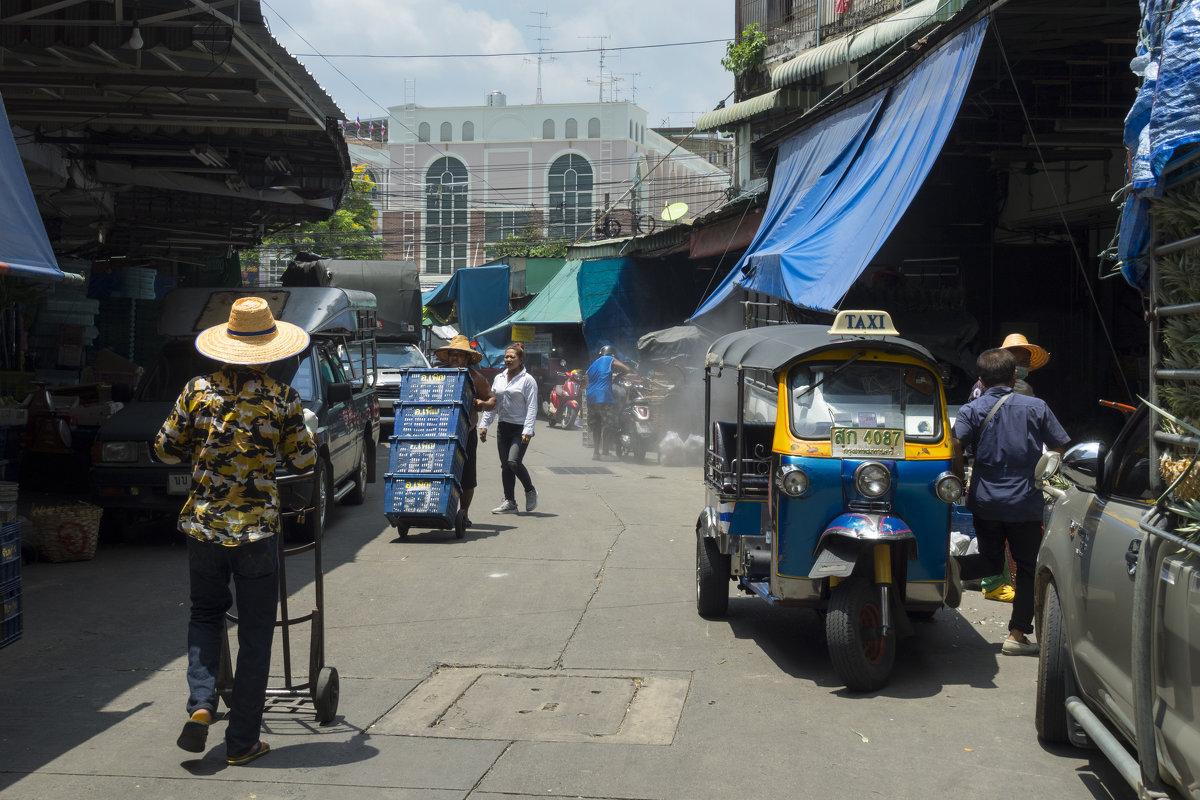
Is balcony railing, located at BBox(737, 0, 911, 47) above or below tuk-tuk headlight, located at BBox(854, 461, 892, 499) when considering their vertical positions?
above

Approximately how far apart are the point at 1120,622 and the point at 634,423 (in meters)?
15.1

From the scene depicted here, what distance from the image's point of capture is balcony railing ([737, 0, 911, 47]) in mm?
19766

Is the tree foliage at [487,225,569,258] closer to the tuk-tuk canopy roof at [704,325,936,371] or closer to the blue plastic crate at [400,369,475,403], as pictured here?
the blue plastic crate at [400,369,475,403]

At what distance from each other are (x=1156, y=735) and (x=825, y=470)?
2.93 meters

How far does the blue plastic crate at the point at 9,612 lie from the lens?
209 inches

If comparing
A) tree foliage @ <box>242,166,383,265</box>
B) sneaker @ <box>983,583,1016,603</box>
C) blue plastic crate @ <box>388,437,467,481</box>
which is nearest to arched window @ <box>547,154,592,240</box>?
tree foliage @ <box>242,166,383,265</box>

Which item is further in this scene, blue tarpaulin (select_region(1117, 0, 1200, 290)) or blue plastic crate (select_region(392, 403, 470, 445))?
blue plastic crate (select_region(392, 403, 470, 445))

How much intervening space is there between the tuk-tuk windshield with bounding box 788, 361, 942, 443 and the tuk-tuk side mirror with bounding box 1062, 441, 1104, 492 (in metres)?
1.73

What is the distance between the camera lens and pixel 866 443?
6.55 m

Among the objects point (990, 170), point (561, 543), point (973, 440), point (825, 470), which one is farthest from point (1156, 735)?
point (990, 170)

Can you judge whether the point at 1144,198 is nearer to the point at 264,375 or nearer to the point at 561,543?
the point at 264,375

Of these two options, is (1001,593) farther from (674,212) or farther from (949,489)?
(674,212)

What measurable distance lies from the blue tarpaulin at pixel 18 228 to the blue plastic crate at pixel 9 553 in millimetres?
1279

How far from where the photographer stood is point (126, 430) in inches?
→ 410
